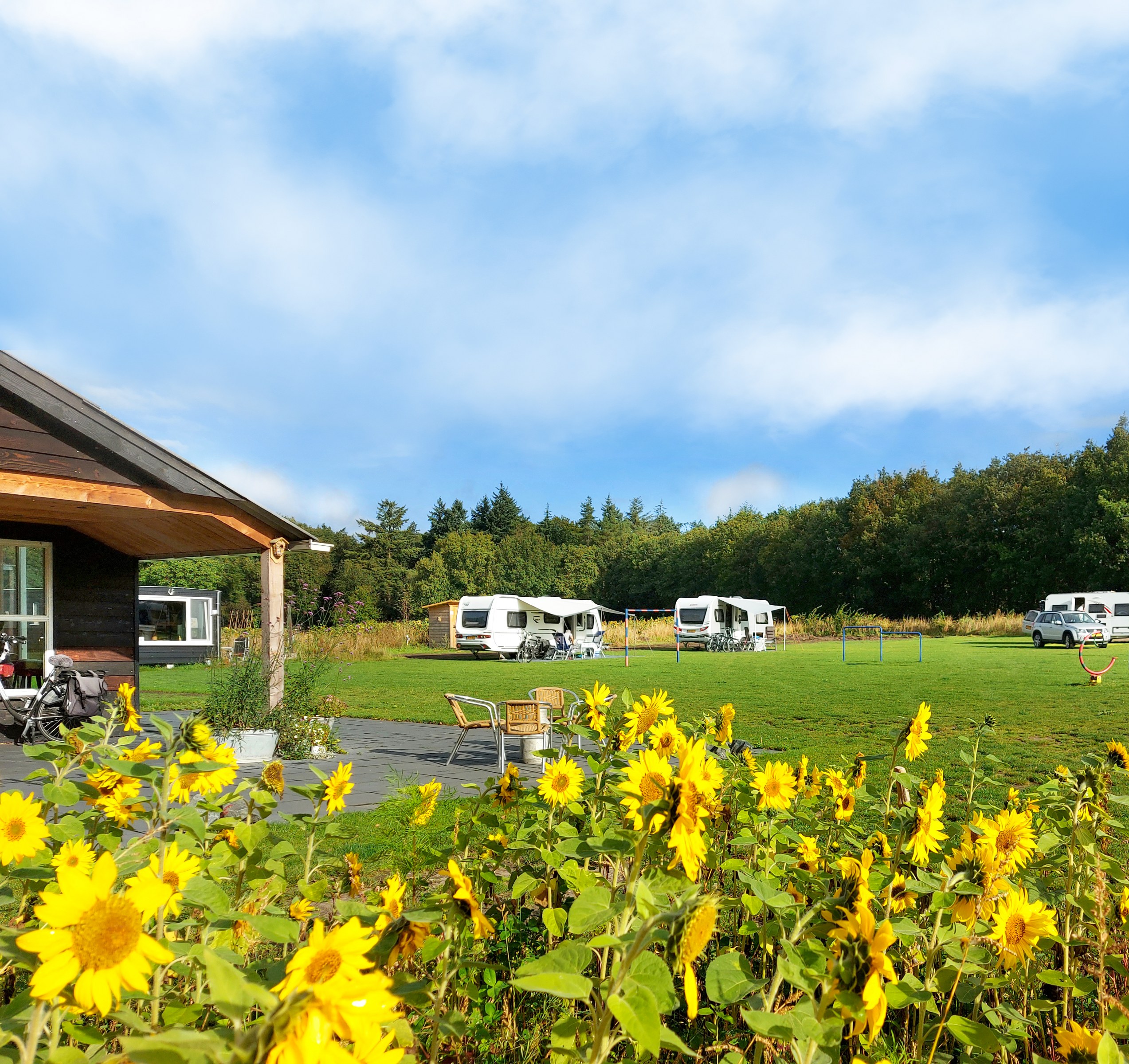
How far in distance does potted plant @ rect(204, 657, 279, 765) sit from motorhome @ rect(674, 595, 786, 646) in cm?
2115

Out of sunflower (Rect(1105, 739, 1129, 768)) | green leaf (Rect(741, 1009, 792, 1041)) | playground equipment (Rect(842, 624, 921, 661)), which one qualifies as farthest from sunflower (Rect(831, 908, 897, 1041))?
playground equipment (Rect(842, 624, 921, 661))

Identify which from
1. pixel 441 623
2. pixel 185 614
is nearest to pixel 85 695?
pixel 185 614

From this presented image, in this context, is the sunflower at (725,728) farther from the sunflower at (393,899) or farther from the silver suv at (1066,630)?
the silver suv at (1066,630)

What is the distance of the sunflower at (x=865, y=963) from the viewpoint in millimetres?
907

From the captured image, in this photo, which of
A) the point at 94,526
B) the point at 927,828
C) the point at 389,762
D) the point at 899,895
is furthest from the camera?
the point at 94,526

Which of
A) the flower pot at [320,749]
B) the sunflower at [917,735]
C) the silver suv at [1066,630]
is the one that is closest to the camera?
the sunflower at [917,735]

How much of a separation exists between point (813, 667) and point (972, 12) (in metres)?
15.7

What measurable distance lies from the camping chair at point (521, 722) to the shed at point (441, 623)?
2323cm

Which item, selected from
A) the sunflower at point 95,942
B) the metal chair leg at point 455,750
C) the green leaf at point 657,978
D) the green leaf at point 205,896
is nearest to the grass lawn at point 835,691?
the green leaf at point 657,978

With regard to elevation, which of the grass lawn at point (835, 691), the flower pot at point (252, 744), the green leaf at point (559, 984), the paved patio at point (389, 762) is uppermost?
the green leaf at point (559, 984)

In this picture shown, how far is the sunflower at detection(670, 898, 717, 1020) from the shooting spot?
683 mm

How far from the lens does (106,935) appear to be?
2.26ft

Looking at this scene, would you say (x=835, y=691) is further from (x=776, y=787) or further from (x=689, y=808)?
(x=689, y=808)

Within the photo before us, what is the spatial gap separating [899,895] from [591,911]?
70 centimetres
